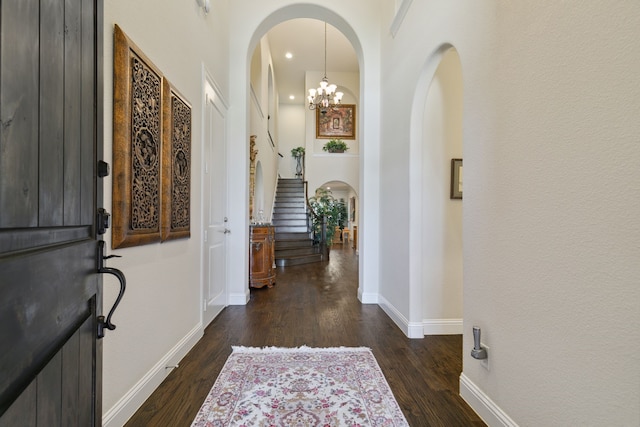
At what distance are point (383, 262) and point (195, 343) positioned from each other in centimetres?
218

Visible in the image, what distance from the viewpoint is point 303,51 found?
28.0 feet

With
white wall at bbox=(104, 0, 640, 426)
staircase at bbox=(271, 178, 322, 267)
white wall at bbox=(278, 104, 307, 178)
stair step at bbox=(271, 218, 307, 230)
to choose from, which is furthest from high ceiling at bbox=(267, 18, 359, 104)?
white wall at bbox=(104, 0, 640, 426)

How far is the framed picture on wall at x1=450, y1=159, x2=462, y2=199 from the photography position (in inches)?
110

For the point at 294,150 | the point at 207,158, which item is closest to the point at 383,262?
the point at 207,158

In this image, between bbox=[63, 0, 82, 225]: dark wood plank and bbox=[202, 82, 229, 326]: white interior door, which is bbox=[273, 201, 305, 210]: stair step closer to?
bbox=[202, 82, 229, 326]: white interior door

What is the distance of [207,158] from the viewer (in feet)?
9.68

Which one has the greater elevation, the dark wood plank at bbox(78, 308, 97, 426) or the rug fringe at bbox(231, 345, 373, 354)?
the dark wood plank at bbox(78, 308, 97, 426)

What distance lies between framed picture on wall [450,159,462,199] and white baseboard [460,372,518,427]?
5.14 ft

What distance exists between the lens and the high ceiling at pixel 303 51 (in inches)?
294

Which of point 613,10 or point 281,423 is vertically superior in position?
point 613,10

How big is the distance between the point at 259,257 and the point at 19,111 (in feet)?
13.2

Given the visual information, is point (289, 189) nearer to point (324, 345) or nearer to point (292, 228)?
point (292, 228)

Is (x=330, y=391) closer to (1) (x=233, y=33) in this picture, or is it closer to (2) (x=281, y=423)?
(2) (x=281, y=423)

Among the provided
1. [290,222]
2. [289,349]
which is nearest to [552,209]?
[289,349]
